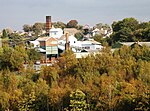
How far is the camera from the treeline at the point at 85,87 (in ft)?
39.9

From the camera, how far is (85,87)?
42.5 ft

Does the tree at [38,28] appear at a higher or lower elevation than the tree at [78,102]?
higher

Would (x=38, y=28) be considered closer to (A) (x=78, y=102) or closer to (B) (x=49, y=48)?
(B) (x=49, y=48)

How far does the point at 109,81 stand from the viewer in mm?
13094

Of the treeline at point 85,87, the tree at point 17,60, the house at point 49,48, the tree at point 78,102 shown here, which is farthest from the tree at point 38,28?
the tree at point 78,102

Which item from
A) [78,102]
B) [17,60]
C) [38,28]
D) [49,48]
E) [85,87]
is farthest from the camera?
[38,28]

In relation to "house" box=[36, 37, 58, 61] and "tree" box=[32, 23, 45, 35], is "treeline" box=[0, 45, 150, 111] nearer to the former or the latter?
"house" box=[36, 37, 58, 61]

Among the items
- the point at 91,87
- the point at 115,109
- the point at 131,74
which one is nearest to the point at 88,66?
the point at 131,74

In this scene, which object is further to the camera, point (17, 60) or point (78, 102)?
point (17, 60)

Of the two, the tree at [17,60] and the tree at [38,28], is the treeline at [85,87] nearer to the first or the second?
the tree at [17,60]

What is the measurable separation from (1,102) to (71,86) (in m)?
2.77

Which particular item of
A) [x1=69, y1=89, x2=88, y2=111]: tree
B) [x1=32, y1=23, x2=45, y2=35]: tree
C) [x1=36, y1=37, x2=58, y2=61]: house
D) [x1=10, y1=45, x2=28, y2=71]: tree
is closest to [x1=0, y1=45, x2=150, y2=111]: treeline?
[x1=69, y1=89, x2=88, y2=111]: tree

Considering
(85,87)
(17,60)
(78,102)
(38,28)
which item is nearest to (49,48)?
(17,60)

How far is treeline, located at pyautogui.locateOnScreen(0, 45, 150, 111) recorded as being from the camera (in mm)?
12156
